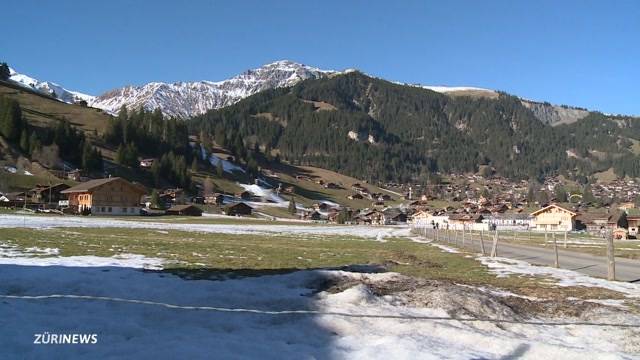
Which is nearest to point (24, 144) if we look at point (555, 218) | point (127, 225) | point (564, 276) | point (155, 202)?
point (155, 202)

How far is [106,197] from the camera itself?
116 meters

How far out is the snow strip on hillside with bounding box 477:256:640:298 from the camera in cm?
1588

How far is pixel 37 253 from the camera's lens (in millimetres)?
18625

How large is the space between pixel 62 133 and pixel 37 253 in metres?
145

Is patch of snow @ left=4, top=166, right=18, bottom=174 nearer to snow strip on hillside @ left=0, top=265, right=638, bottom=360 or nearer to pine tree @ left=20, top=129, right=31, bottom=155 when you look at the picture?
pine tree @ left=20, top=129, right=31, bottom=155

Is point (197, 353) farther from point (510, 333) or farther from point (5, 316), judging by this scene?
point (510, 333)

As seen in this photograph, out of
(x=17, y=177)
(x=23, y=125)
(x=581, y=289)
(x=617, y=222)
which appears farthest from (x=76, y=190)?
(x=617, y=222)

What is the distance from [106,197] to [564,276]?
10980 centimetres

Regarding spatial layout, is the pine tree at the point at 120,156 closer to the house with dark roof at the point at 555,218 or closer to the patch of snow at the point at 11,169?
the patch of snow at the point at 11,169

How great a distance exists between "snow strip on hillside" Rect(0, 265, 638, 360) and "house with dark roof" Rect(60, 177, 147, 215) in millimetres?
107329

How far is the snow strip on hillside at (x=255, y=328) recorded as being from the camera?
A: 759 cm

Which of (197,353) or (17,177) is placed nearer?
(197,353)

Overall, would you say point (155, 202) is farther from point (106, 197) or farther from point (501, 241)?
point (501, 241)

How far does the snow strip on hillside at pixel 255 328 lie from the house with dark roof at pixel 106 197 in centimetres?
10733
